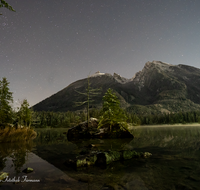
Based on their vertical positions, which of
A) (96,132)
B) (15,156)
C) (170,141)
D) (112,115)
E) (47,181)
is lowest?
(170,141)

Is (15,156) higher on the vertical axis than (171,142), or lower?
higher

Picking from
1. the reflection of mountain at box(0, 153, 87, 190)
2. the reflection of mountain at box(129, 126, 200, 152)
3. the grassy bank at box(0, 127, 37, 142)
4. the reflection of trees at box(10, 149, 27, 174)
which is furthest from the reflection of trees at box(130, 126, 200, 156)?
the grassy bank at box(0, 127, 37, 142)

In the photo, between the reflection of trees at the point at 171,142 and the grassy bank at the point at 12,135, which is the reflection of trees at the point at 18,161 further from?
the grassy bank at the point at 12,135

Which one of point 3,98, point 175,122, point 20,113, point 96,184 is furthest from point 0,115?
point 175,122

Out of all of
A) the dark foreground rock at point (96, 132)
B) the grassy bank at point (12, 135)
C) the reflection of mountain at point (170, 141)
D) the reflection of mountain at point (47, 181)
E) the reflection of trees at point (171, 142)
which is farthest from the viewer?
the dark foreground rock at point (96, 132)

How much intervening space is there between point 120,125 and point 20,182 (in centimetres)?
2168

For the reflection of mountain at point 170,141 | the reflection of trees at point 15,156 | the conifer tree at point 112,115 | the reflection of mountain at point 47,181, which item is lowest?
the reflection of mountain at point 170,141

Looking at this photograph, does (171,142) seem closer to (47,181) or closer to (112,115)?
(112,115)

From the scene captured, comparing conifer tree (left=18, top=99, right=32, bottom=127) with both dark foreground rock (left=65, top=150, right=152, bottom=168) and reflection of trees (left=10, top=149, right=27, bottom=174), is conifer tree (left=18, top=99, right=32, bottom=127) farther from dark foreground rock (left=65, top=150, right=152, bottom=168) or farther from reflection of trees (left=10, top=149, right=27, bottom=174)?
dark foreground rock (left=65, top=150, right=152, bottom=168)

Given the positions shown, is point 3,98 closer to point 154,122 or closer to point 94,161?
point 94,161

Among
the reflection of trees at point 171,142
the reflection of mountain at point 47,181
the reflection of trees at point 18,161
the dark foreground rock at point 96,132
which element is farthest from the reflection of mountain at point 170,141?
the reflection of trees at point 18,161

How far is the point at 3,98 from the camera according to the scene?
93.0 ft

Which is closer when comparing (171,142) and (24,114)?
(171,142)

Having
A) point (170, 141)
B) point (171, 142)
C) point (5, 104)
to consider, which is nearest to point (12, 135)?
point (5, 104)
